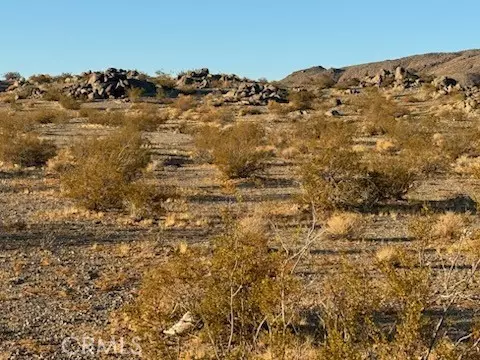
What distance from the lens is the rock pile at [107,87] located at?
2440 inches

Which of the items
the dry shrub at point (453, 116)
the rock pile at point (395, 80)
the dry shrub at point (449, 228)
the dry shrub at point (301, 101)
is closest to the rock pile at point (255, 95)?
the dry shrub at point (301, 101)

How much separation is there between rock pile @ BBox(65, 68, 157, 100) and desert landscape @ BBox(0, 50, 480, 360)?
26.5 m

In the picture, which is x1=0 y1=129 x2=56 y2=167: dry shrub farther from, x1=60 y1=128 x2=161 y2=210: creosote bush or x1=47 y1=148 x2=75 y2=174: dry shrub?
x1=60 y1=128 x2=161 y2=210: creosote bush

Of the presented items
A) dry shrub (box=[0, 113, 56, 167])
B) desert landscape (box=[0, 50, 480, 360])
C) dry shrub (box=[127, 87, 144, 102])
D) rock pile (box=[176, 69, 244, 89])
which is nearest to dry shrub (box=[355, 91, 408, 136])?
desert landscape (box=[0, 50, 480, 360])

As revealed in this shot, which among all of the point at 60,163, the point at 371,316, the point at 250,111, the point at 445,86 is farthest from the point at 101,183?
the point at 445,86

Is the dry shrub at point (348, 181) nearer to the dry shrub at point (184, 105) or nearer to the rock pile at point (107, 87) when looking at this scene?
the dry shrub at point (184, 105)

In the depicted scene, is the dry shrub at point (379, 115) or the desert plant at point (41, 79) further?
the desert plant at point (41, 79)

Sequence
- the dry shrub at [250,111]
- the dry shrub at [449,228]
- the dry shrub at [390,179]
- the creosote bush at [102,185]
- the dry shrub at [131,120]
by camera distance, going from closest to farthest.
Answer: the dry shrub at [449,228] → the creosote bush at [102,185] → the dry shrub at [390,179] → the dry shrub at [131,120] → the dry shrub at [250,111]

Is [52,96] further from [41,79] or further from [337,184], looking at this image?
[337,184]

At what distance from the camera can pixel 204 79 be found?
268ft

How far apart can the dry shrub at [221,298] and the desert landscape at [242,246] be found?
0.02 meters

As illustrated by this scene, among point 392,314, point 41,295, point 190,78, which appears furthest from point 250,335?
point 190,78

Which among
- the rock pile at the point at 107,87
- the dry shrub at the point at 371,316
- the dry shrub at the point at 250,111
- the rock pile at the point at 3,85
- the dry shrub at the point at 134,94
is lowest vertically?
the dry shrub at the point at 371,316

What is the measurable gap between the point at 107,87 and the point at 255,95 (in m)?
14.1
